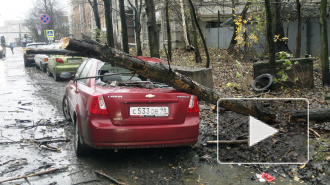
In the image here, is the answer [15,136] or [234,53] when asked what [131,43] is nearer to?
[234,53]

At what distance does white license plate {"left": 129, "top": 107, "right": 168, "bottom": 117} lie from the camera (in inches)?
177

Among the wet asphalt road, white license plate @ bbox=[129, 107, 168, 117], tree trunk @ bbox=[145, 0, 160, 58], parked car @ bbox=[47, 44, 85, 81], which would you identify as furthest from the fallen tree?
parked car @ bbox=[47, 44, 85, 81]

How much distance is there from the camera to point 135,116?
178 inches

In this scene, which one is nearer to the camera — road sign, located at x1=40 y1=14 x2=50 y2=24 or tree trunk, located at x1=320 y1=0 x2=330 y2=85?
tree trunk, located at x1=320 y1=0 x2=330 y2=85

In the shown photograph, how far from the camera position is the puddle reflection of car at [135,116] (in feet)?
14.6

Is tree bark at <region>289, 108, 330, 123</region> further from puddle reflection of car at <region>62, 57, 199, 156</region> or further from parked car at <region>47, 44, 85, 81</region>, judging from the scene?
parked car at <region>47, 44, 85, 81</region>

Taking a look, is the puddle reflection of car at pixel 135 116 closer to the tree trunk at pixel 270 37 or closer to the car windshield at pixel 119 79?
the car windshield at pixel 119 79

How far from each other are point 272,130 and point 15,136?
487 centimetres

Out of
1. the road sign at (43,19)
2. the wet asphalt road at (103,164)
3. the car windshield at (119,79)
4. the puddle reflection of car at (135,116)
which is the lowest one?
the wet asphalt road at (103,164)
